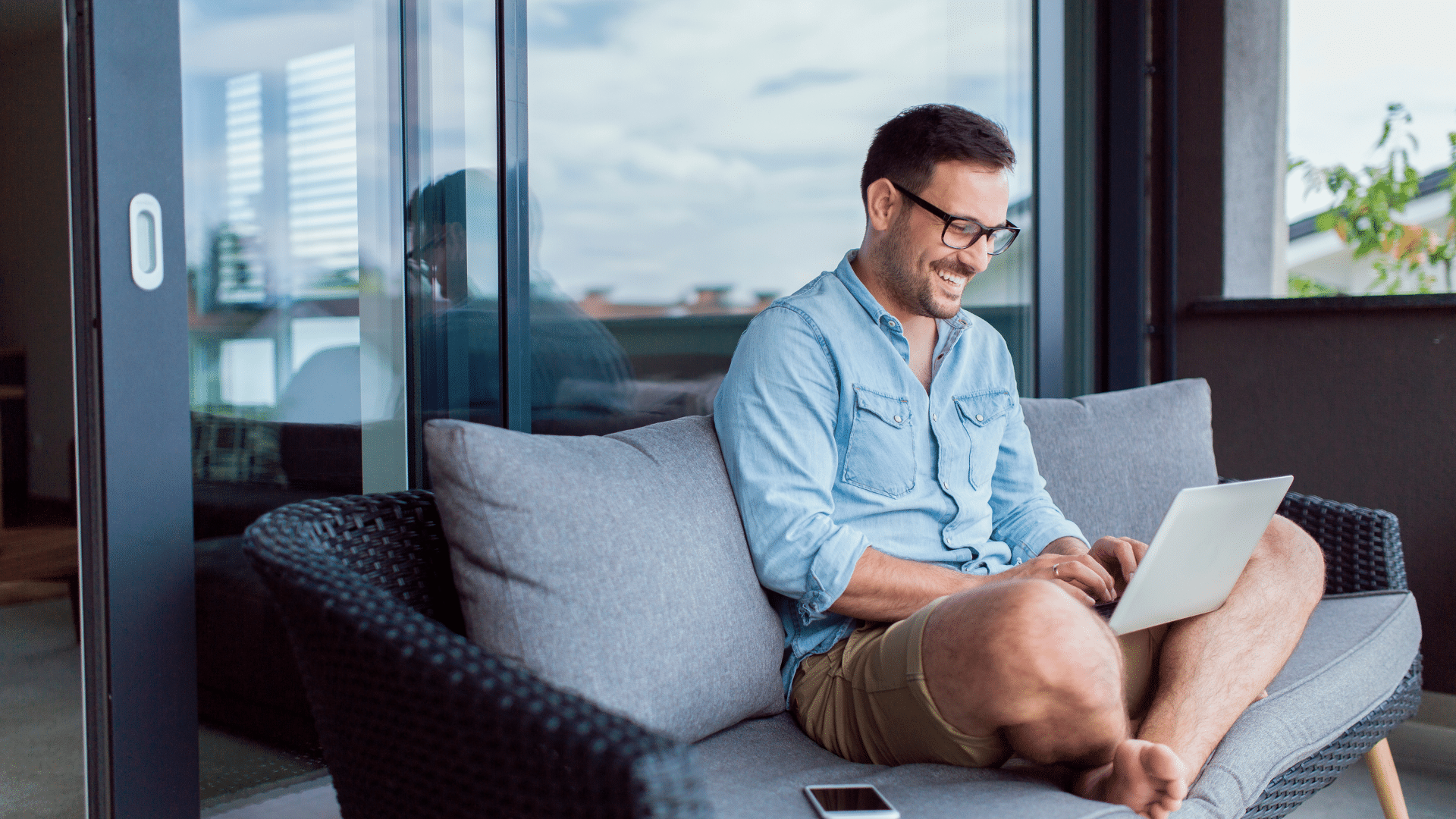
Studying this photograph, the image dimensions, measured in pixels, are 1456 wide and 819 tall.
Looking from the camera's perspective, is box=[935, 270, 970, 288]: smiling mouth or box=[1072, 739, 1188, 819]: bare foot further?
box=[935, 270, 970, 288]: smiling mouth

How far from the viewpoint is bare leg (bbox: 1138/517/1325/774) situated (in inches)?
50.3

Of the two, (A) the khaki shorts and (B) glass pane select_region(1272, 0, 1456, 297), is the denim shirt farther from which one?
(B) glass pane select_region(1272, 0, 1456, 297)

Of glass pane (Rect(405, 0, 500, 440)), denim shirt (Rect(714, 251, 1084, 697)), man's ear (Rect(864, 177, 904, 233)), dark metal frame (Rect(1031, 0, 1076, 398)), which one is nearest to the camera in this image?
denim shirt (Rect(714, 251, 1084, 697))

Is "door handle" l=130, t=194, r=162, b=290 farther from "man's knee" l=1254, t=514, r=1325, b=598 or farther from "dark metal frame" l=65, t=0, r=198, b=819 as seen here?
"man's knee" l=1254, t=514, r=1325, b=598

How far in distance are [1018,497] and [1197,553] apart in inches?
19.7

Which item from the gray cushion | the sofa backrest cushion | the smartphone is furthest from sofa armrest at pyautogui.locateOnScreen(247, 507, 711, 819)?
the sofa backrest cushion

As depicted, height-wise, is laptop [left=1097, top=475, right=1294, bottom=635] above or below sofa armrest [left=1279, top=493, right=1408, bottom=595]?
above

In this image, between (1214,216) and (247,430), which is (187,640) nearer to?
(247,430)

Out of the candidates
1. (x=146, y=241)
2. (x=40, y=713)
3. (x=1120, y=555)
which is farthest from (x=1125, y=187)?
(x=40, y=713)

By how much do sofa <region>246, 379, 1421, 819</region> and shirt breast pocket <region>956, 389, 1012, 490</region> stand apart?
1.46 feet

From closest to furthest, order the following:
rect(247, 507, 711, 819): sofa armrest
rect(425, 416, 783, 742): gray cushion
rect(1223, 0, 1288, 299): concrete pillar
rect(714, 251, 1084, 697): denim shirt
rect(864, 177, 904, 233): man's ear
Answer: rect(247, 507, 711, 819): sofa armrest, rect(425, 416, 783, 742): gray cushion, rect(714, 251, 1084, 697): denim shirt, rect(864, 177, 904, 233): man's ear, rect(1223, 0, 1288, 299): concrete pillar

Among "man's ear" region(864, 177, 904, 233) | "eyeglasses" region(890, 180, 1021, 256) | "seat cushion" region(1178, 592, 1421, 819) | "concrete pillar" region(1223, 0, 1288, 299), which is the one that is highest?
"concrete pillar" region(1223, 0, 1288, 299)

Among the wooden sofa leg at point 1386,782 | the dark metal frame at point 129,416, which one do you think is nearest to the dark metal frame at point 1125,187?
the wooden sofa leg at point 1386,782

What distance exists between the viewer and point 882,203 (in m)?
1.64
